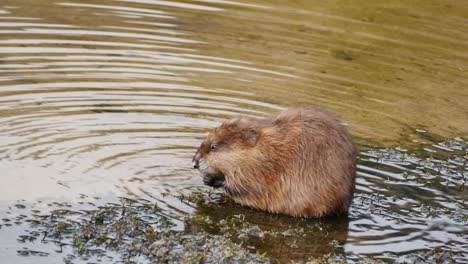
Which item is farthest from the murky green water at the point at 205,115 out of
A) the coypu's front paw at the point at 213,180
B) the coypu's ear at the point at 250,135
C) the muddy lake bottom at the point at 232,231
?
the coypu's ear at the point at 250,135

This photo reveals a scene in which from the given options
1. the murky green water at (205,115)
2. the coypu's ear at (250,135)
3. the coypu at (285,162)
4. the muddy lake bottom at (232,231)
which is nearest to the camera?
the muddy lake bottom at (232,231)

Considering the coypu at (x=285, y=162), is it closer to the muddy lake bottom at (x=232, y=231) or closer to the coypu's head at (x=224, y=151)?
the coypu's head at (x=224, y=151)

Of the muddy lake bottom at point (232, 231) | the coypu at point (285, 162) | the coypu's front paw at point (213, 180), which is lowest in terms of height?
the muddy lake bottom at point (232, 231)

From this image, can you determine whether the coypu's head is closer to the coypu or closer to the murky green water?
the coypu

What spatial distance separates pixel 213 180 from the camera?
8.33 metres

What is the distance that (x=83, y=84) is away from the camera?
10.9 m

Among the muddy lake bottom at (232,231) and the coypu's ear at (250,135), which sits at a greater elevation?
the coypu's ear at (250,135)

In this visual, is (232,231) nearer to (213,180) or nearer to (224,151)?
(213,180)

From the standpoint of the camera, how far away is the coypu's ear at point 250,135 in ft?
27.1

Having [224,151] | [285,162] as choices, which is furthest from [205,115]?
[285,162]

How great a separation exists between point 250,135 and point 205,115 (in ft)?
6.78

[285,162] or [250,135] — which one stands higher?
[250,135]

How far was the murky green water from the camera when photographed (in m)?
7.52

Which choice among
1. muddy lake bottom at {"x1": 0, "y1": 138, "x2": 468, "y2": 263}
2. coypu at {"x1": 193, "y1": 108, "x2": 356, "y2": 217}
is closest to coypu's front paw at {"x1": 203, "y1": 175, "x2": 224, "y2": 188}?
coypu at {"x1": 193, "y1": 108, "x2": 356, "y2": 217}
